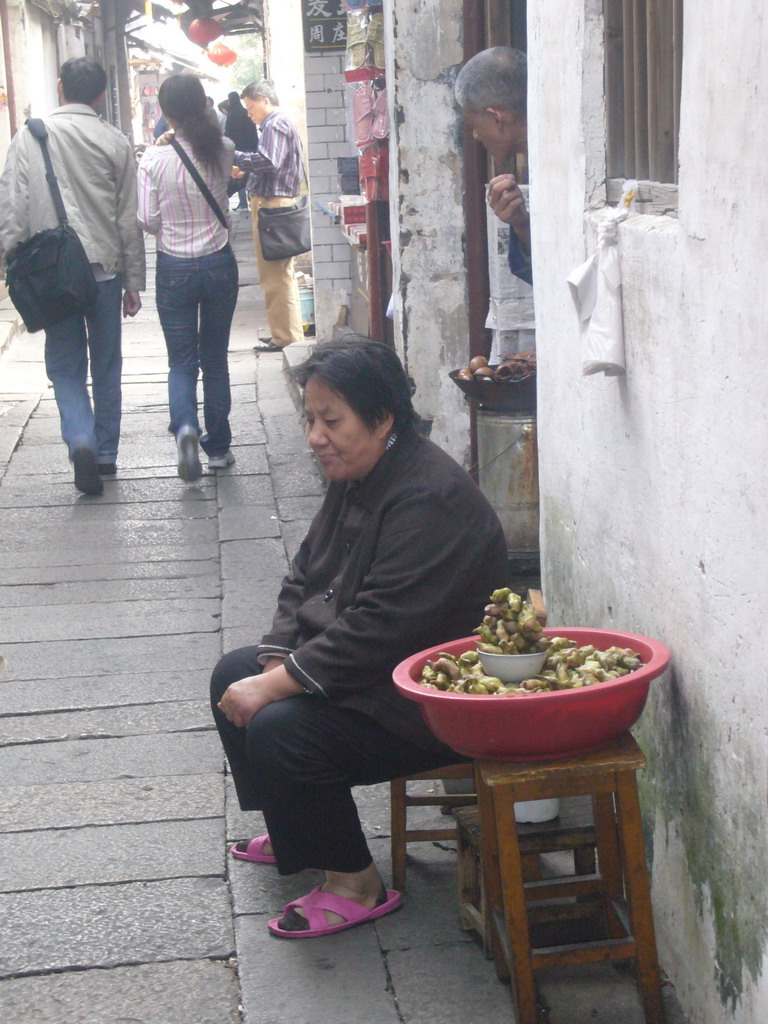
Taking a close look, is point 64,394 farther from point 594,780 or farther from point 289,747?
point 594,780

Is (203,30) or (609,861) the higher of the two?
(203,30)

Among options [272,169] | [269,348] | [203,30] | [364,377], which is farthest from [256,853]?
[203,30]

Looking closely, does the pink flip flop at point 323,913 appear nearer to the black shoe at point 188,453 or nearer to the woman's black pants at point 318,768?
the woman's black pants at point 318,768

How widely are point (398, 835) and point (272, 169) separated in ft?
25.4

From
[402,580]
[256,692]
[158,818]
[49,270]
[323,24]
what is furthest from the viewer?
[323,24]

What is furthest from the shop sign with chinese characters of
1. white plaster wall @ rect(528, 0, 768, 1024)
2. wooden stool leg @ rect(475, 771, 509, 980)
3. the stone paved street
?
wooden stool leg @ rect(475, 771, 509, 980)

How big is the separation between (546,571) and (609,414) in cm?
95

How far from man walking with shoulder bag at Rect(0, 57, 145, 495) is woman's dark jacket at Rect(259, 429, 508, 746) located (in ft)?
13.1

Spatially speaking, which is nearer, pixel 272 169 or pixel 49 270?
pixel 49 270

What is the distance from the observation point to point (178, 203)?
681 centimetres

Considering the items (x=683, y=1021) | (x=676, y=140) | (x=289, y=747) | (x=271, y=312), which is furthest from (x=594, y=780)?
(x=271, y=312)

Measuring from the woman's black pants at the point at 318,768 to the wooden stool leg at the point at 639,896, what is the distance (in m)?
0.58

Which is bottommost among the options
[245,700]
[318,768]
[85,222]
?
[318,768]

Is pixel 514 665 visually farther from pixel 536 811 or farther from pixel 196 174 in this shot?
pixel 196 174
